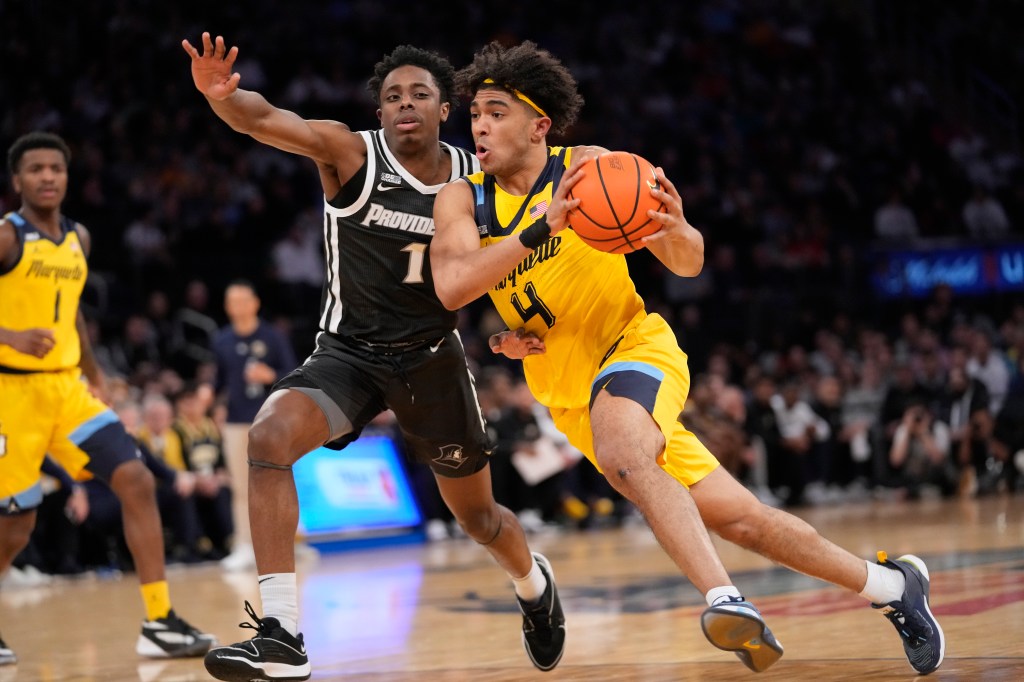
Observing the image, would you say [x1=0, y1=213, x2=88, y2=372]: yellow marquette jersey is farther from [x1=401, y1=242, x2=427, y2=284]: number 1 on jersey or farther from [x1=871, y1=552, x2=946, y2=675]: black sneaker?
[x1=871, y1=552, x2=946, y2=675]: black sneaker

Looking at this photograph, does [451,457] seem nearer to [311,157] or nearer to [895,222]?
[311,157]

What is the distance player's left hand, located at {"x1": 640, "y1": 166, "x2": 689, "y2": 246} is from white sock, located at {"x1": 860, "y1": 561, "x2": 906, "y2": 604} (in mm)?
1373

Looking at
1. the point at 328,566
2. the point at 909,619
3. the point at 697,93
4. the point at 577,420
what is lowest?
the point at 328,566

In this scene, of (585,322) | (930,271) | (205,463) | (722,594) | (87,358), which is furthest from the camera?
(930,271)

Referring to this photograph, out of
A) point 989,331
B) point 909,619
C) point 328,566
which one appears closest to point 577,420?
point 909,619

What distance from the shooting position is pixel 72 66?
1703cm

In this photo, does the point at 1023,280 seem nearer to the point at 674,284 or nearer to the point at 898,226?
the point at 898,226

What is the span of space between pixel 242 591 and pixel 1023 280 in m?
13.5

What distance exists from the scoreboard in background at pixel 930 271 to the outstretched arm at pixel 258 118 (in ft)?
50.6

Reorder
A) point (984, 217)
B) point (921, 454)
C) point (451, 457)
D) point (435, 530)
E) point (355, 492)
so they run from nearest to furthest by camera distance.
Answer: point (451, 457) → point (355, 492) → point (435, 530) → point (921, 454) → point (984, 217)

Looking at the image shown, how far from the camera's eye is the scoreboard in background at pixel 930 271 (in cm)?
1945

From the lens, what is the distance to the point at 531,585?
19.3ft

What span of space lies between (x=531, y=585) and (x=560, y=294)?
1592 mm

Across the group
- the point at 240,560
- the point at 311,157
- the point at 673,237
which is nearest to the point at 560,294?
the point at 673,237
